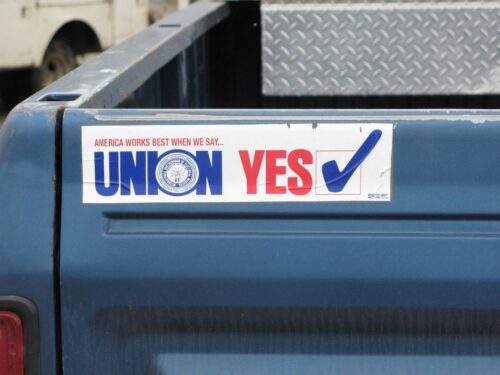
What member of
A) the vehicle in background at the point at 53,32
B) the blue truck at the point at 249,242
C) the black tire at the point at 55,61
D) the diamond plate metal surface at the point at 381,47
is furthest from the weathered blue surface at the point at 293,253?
the black tire at the point at 55,61

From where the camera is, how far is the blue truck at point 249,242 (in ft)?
5.60

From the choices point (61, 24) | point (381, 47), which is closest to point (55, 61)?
point (61, 24)

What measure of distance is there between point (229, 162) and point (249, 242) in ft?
0.44

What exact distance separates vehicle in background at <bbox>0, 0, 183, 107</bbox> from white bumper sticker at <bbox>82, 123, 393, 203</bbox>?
20.0 ft

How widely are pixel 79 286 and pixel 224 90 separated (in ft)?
7.12

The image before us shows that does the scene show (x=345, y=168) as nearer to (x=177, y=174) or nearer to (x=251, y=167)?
(x=251, y=167)

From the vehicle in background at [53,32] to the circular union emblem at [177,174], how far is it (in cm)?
612

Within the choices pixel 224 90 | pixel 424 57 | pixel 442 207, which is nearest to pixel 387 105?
pixel 424 57

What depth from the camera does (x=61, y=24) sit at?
8.29 m

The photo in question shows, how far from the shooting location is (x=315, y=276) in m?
1.72

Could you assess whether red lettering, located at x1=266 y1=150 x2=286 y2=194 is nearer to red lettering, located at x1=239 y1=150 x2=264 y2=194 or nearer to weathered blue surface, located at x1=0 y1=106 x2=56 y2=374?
red lettering, located at x1=239 y1=150 x2=264 y2=194

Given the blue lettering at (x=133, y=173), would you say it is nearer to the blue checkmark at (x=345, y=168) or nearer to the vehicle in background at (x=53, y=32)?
the blue checkmark at (x=345, y=168)

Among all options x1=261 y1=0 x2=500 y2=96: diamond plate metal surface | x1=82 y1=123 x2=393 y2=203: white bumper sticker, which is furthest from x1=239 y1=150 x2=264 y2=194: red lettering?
x1=261 y1=0 x2=500 y2=96: diamond plate metal surface

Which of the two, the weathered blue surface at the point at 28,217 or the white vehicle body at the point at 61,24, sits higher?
the white vehicle body at the point at 61,24
